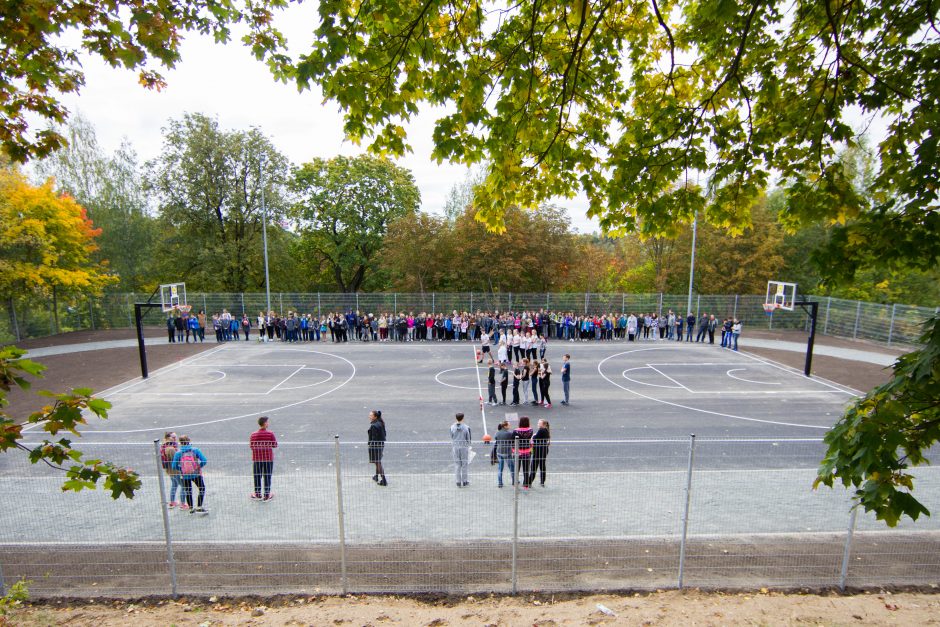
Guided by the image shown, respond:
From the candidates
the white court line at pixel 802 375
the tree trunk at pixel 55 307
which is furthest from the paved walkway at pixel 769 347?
the tree trunk at pixel 55 307

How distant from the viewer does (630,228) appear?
736 centimetres

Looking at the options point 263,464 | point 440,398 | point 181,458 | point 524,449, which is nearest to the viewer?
point 181,458

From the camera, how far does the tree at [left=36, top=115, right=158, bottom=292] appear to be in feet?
118

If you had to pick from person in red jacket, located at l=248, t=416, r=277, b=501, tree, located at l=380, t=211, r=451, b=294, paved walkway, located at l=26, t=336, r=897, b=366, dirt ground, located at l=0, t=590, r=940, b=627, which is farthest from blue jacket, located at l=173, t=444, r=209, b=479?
tree, located at l=380, t=211, r=451, b=294

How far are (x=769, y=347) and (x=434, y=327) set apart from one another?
18351 millimetres

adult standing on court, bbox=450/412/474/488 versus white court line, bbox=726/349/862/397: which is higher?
adult standing on court, bbox=450/412/474/488

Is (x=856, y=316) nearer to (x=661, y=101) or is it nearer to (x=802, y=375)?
(x=802, y=375)

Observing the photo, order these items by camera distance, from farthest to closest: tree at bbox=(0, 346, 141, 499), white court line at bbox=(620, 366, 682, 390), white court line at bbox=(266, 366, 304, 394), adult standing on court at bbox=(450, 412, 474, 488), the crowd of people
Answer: the crowd of people, white court line at bbox=(620, 366, 682, 390), white court line at bbox=(266, 366, 304, 394), adult standing on court at bbox=(450, 412, 474, 488), tree at bbox=(0, 346, 141, 499)

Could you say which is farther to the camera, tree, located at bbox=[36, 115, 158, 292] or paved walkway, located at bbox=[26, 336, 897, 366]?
tree, located at bbox=[36, 115, 158, 292]

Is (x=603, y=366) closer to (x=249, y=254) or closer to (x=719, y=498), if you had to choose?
(x=719, y=498)

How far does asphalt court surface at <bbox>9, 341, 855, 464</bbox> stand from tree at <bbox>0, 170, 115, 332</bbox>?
34.8ft

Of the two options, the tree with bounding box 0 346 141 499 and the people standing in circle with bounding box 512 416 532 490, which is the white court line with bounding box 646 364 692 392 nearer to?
the people standing in circle with bounding box 512 416 532 490

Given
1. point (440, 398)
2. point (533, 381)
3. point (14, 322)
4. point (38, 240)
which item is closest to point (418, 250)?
point (440, 398)

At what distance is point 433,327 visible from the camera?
2916 cm
